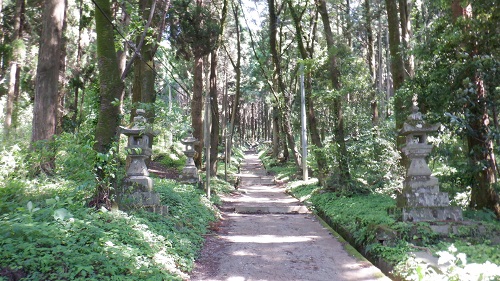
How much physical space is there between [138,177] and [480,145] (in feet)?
22.8

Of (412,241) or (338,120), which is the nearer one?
(412,241)

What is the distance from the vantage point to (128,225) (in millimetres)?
5566

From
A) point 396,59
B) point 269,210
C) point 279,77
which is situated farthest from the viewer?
point 279,77

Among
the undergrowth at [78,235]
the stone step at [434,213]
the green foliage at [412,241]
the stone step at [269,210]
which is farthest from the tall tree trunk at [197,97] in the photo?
the stone step at [434,213]

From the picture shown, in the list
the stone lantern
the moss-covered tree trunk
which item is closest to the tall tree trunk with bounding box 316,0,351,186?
the stone lantern

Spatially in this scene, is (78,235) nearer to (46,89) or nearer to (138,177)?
(138,177)

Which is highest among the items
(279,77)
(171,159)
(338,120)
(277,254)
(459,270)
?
(279,77)

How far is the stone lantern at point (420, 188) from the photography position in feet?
22.7

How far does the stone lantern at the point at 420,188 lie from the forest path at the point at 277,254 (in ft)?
4.83

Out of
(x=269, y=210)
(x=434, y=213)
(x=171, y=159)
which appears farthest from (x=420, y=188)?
(x=171, y=159)

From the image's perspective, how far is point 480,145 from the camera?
7.62 metres

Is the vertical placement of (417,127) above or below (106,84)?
below

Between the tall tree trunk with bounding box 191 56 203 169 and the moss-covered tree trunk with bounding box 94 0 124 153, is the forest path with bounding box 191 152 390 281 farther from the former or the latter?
the tall tree trunk with bounding box 191 56 203 169

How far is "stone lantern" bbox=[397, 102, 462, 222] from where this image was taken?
6930 mm
